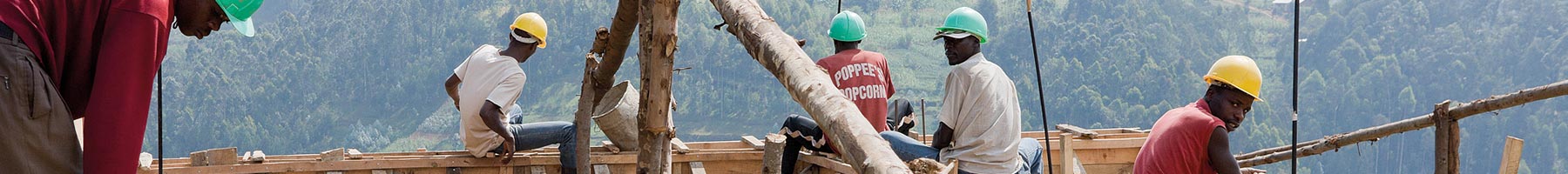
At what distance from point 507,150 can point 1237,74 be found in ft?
7.45

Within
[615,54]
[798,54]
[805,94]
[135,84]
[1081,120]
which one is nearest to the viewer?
[135,84]

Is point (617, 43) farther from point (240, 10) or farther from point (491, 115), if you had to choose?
point (240, 10)

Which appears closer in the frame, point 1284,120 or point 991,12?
point 1284,120

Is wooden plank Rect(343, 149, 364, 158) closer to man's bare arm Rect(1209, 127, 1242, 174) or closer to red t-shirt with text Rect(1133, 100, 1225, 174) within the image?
red t-shirt with text Rect(1133, 100, 1225, 174)

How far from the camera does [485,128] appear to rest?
5.30 meters

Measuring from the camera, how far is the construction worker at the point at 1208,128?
3.99 m

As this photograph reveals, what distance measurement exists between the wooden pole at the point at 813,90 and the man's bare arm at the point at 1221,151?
104 centimetres

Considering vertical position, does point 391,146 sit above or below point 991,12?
below

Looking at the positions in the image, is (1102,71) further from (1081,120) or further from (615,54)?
(615,54)

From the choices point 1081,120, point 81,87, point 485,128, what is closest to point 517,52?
point 485,128

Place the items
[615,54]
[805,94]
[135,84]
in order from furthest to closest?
1. [615,54]
2. [805,94]
3. [135,84]

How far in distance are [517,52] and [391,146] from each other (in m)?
65.0

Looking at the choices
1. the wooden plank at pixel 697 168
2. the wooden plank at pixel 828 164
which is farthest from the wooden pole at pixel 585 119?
the wooden plank at pixel 828 164

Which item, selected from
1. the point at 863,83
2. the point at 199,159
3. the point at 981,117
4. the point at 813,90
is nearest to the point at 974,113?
the point at 981,117
